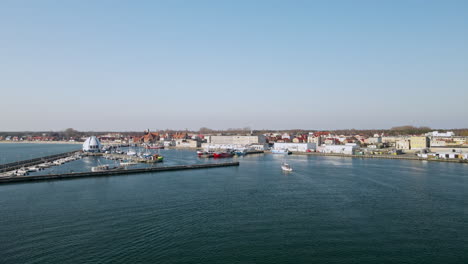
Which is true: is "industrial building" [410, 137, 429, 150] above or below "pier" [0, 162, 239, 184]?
above

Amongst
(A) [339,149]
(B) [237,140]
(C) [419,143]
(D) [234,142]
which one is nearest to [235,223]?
(A) [339,149]

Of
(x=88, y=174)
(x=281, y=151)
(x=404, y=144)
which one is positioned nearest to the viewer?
(x=88, y=174)

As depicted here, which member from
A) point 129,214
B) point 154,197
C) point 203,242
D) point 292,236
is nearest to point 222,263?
point 203,242

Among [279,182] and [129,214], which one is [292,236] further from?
[279,182]

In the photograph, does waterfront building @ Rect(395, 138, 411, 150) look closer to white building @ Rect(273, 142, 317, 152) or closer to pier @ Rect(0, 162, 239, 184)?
white building @ Rect(273, 142, 317, 152)

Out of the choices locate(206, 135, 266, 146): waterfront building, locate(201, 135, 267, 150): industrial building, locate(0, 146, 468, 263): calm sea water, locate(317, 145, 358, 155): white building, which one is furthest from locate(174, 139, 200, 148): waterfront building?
locate(0, 146, 468, 263): calm sea water

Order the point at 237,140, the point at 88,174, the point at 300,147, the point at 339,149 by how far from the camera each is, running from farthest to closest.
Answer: the point at 237,140 → the point at 300,147 → the point at 339,149 → the point at 88,174

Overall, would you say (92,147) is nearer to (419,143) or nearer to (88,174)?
(88,174)

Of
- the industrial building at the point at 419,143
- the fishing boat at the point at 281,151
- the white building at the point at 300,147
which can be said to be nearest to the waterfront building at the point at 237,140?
the white building at the point at 300,147

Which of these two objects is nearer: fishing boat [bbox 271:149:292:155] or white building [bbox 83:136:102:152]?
fishing boat [bbox 271:149:292:155]
